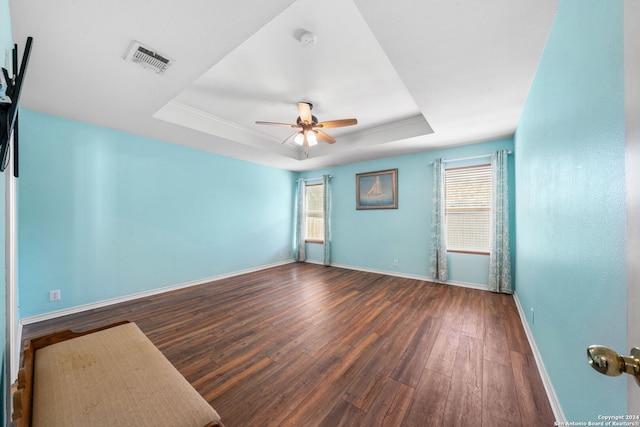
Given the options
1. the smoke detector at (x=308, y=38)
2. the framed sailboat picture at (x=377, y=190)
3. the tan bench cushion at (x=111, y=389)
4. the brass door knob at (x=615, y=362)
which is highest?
the smoke detector at (x=308, y=38)

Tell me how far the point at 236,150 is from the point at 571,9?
4.03 meters

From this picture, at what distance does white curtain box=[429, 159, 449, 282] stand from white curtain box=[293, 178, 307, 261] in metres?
3.03

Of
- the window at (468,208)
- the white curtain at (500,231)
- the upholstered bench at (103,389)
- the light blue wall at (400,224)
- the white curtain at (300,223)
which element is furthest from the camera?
the white curtain at (300,223)

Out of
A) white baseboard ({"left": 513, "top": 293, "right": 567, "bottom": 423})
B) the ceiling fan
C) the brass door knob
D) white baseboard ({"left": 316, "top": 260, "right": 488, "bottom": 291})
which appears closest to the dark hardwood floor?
white baseboard ({"left": 513, "top": 293, "right": 567, "bottom": 423})

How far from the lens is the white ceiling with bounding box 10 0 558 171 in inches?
55.1

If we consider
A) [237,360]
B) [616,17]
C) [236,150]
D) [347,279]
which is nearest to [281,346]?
[237,360]

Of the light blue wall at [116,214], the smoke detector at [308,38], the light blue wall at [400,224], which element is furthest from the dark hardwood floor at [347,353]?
the smoke detector at [308,38]

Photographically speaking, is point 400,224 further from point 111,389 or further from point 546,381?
point 111,389

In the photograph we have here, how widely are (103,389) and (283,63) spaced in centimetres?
253

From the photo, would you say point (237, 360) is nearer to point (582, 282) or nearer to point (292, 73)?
point (582, 282)

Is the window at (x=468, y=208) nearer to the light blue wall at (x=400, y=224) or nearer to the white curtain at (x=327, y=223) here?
the light blue wall at (x=400, y=224)

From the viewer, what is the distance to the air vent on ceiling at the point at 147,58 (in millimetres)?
1683

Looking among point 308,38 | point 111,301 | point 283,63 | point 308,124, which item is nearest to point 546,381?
point 308,38

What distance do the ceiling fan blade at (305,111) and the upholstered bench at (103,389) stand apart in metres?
2.62
